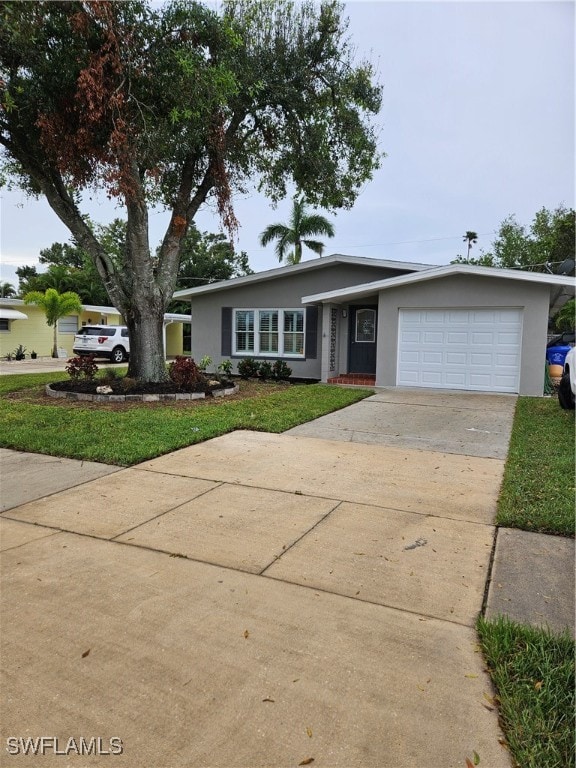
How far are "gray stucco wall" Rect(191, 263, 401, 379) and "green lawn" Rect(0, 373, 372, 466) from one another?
4.20 metres

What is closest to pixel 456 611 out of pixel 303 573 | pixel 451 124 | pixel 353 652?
pixel 353 652

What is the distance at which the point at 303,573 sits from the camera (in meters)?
3.24

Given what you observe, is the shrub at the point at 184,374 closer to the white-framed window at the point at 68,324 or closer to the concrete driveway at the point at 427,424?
the concrete driveway at the point at 427,424

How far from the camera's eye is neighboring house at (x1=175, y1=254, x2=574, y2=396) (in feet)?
39.2

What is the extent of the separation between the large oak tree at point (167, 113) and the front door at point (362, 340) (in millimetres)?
3198

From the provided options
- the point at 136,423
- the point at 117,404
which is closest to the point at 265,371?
the point at 117,404

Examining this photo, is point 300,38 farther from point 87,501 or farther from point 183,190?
point 87,501

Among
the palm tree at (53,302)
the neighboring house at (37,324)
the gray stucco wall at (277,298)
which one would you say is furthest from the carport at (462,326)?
the palm tree at (53,302)

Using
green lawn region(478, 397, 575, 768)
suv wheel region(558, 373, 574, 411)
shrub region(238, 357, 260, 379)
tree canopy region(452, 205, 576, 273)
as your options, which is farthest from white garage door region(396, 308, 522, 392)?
tree canopy region(452, 205, 576, 273)

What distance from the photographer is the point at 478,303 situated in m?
12.2

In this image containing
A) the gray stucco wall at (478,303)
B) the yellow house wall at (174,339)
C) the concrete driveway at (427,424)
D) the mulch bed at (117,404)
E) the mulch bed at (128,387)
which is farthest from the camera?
the yellow house wall at (174,339)

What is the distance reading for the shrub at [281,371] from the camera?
14.6 meters

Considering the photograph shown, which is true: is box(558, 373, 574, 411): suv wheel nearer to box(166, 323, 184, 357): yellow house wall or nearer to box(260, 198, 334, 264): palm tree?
box(260, 198, 334, 264): palm tree

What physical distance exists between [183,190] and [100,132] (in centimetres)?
271
